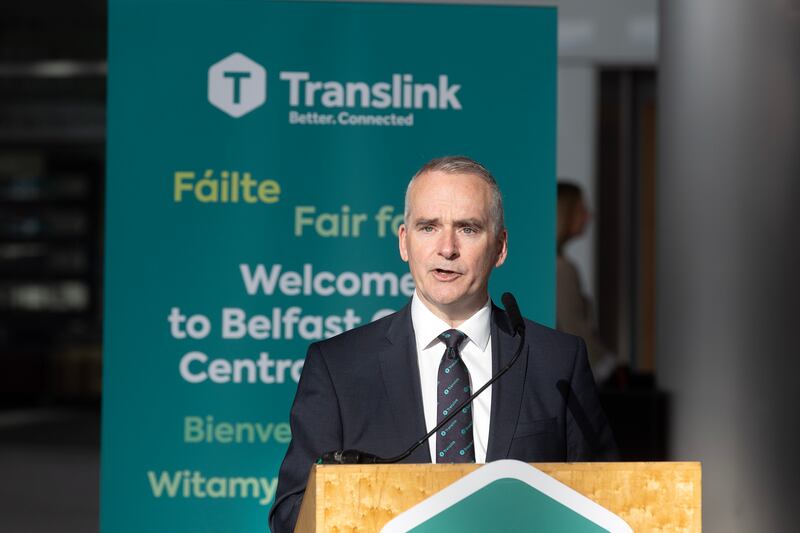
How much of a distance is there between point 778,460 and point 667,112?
1.31 m

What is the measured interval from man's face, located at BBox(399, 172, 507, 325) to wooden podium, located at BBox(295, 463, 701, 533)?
535 mm

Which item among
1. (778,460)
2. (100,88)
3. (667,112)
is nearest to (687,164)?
(667,112)

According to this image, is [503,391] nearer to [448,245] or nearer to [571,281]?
[448,245]

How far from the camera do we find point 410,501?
148 cm

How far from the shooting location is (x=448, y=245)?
1965 millimetres

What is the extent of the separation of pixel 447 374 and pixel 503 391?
12cm

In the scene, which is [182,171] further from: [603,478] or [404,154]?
[603,478]

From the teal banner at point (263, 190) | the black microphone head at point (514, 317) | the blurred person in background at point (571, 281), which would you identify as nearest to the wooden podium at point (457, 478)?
the black microphone head at point (514, 317)

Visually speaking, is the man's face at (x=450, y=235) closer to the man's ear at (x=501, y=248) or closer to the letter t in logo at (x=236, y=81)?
the man's ear at (x=501, y=248)

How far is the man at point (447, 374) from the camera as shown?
1989mm

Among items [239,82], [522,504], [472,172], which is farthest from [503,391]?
[239,82]

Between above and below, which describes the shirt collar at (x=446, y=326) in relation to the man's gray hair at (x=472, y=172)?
below

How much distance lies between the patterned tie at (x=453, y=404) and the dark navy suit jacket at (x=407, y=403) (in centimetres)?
4

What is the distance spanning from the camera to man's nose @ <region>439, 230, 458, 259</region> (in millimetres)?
1964
